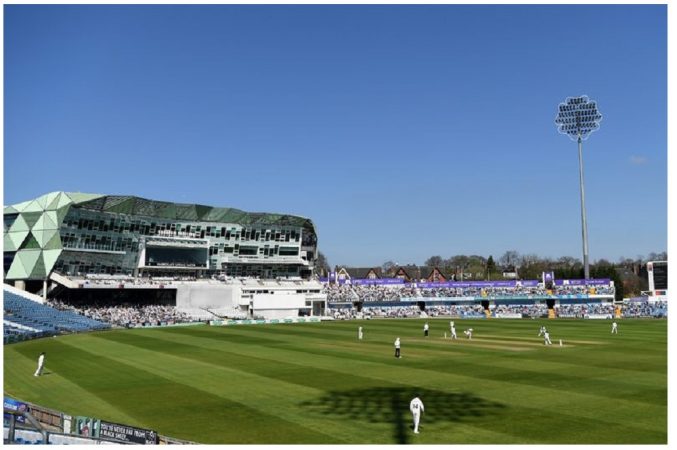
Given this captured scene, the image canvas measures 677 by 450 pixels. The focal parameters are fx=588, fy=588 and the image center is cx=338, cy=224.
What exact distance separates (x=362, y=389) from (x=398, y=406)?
3763 millimetres

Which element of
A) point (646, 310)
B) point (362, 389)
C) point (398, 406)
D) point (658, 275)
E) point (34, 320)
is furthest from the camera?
point (658, 275)

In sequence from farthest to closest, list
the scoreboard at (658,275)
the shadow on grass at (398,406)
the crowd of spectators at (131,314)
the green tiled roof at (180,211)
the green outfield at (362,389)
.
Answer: the scoreboard at (658,275) → the green tiled roof at (180,211) → the crowd of spectators at (131,314) → the shadow on grass at (398,406) → the green outfield at (362,389)

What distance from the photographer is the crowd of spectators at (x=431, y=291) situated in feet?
301

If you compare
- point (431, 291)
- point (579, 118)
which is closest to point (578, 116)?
point (579, 118)

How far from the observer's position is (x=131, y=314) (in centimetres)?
7056

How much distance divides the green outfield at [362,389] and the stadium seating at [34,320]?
6152mm

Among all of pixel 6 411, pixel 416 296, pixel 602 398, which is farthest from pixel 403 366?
pixel 416 296

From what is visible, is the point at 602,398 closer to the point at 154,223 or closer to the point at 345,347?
the point at 345,347

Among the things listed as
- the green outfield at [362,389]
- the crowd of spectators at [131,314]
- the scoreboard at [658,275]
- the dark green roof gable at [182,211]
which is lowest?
the crowd of spectators at [131,314]

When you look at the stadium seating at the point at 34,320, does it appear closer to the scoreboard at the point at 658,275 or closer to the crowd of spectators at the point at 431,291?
the crowd of spectators at the point at 431,291

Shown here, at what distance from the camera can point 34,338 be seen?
50.7 meters

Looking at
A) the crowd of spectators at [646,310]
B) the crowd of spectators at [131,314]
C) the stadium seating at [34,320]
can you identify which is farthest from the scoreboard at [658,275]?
the stadium seating at [34,320]

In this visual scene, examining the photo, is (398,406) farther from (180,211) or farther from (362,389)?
(180,211)

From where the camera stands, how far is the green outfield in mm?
17766
